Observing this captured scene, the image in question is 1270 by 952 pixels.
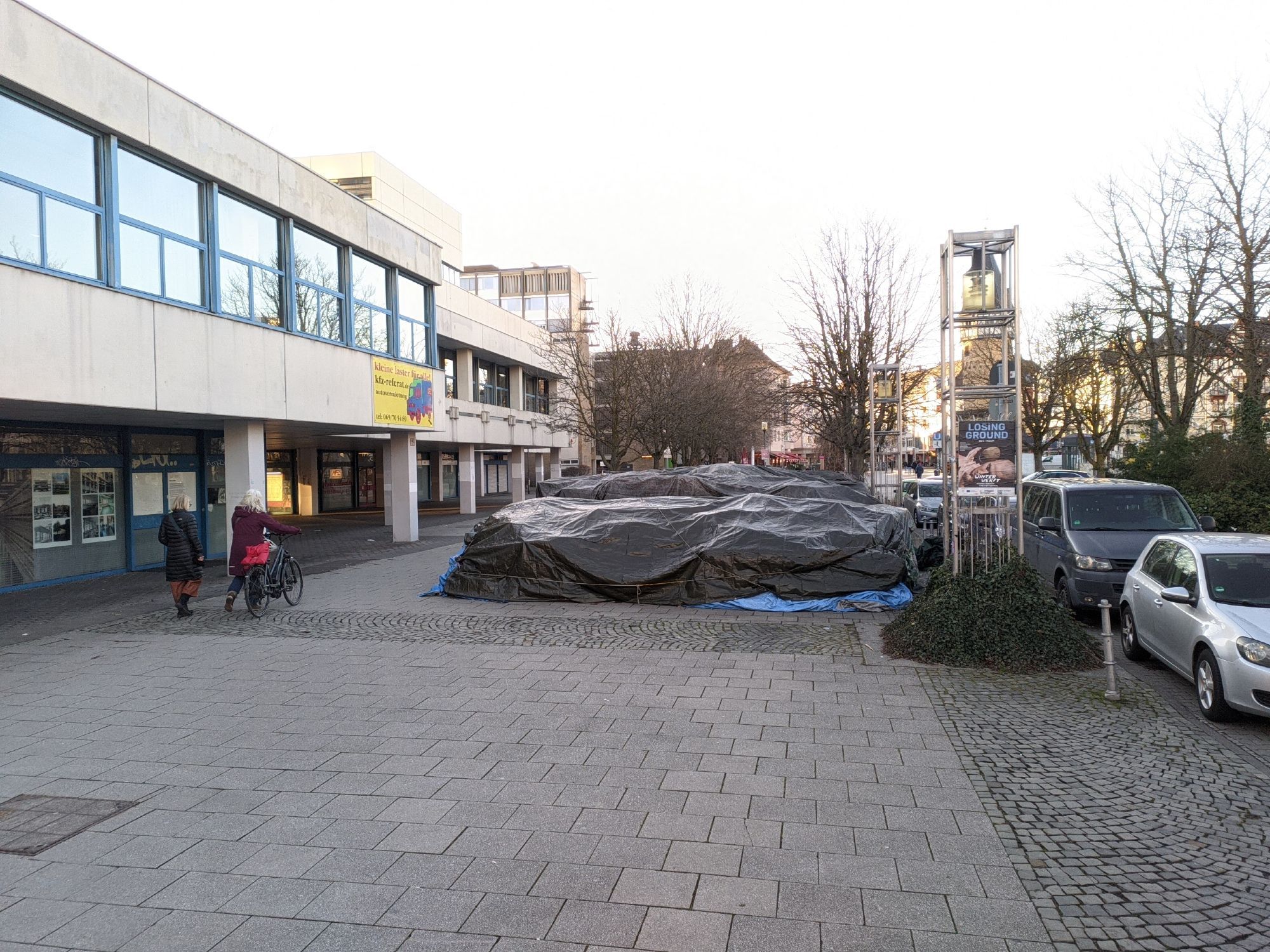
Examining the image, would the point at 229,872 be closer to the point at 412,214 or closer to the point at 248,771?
the point at 248,771

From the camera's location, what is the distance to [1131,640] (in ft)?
27.4

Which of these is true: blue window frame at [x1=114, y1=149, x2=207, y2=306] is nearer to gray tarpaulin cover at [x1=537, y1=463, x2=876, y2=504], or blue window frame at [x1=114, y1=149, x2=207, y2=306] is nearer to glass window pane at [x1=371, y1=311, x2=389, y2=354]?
glass window pane at [x1=371, y1=311, x2=389, y2=354]

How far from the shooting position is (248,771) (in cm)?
542

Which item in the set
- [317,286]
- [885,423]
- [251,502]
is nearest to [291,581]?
[251,502]

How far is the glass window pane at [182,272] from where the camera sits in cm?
1305

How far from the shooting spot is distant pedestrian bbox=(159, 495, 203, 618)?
35.0 feet

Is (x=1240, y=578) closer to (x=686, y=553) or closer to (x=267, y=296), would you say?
(x=686, y=553)

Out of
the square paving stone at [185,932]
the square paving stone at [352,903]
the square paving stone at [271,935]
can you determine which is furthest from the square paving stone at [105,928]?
the square paving stone at [352,903]

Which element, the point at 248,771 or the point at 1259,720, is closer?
the point at 248,771

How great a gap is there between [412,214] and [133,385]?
99.2 ft

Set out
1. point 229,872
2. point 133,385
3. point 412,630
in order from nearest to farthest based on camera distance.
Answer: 1. point 229,872
2. point 412,630
3. point 133,385

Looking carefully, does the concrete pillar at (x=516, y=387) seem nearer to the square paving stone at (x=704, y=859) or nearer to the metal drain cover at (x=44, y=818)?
the metal drain cover at (x=44, y=818)

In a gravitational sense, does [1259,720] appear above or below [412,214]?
below

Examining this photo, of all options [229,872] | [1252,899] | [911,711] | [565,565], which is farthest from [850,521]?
[229,872]
